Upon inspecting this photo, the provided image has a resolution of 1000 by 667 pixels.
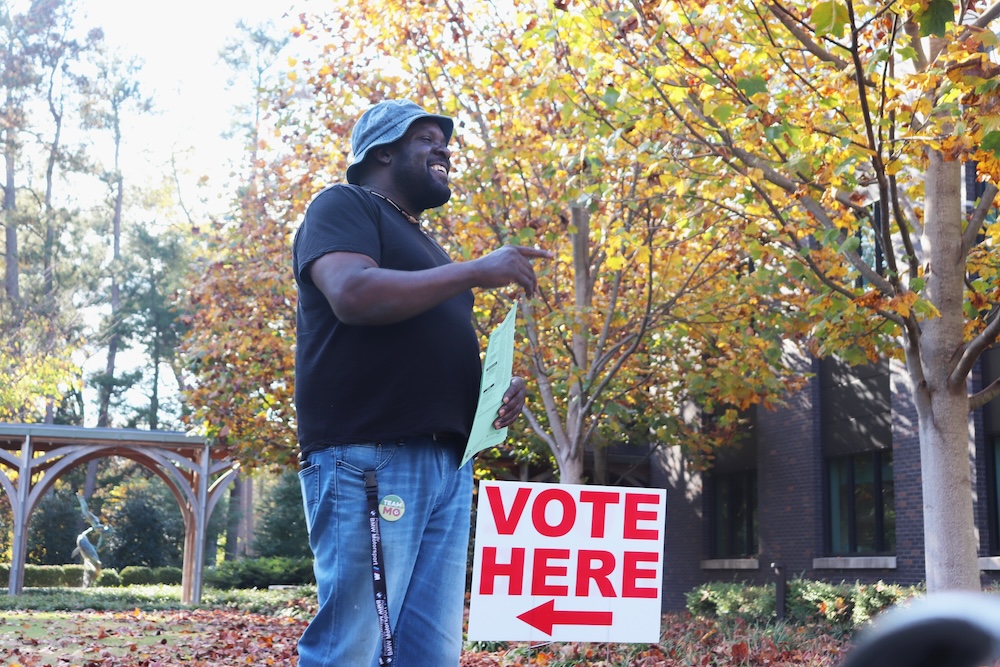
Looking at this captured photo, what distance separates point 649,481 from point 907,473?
8801mm

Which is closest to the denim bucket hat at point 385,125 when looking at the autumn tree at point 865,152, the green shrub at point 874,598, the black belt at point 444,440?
the black belt at point 444,440

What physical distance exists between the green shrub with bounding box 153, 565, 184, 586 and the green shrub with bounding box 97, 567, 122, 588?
3.93ft

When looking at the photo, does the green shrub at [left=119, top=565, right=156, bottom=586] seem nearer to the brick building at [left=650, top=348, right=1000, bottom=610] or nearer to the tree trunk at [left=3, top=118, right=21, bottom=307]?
the tree trunk at [left=3, top=118, right=21, bottom=307]

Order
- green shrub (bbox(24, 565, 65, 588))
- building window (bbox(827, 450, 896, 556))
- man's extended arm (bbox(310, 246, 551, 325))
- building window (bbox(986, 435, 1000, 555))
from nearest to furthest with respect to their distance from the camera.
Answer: man's extended arm (bbox(310, 246, 551, 325)) → building window (bbox(986, 435, 1000, 555)) → building window (bbox(827, 450, 896, 556)) → green shrub (bbox(24, 565, 65, 588))

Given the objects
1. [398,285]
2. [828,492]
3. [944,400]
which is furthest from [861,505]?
[398,285]

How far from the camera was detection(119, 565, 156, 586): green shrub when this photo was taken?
34213mm

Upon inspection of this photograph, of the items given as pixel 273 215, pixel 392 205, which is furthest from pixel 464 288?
pixel 273 215

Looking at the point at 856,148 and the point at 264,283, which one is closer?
the point at 856,148

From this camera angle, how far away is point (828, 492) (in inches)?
755

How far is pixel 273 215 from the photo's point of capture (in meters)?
16.9

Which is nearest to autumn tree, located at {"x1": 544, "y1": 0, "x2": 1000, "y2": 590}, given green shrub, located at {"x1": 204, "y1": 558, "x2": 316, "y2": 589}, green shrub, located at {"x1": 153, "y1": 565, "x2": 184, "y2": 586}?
green shrub, located at {"x1": 204, "y1": 558, "x2": 316, "y2": 589}

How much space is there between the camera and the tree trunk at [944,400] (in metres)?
8.01

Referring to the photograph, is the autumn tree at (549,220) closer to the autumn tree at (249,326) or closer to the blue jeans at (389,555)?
the autumn tree at (249,326)

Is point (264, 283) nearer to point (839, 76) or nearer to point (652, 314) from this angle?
point (652, 314)
